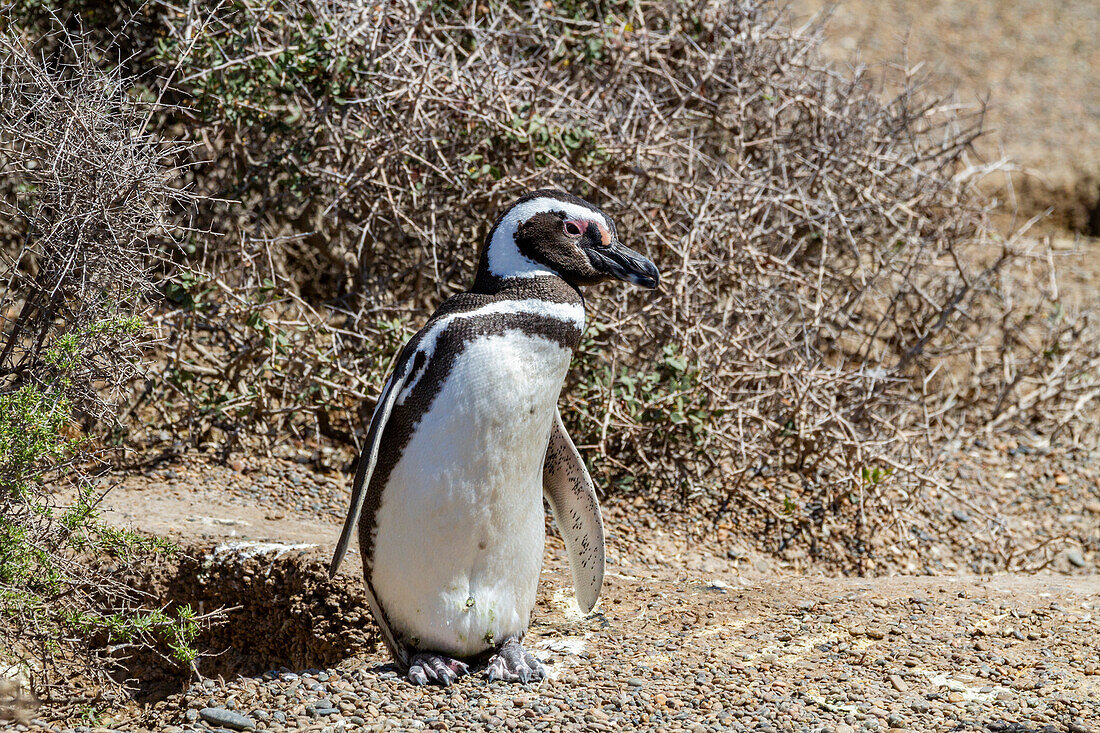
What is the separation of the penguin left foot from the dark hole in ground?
31.5 inches

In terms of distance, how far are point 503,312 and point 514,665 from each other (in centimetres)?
98

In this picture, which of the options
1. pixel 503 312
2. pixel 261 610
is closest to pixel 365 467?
pixel 503 312

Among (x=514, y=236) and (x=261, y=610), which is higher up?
(x=514, y=236)

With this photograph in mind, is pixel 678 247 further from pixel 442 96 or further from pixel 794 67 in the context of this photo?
pixel 794 67

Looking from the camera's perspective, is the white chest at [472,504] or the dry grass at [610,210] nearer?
the white chest at [472,504]

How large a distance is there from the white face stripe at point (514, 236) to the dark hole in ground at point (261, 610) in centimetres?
135

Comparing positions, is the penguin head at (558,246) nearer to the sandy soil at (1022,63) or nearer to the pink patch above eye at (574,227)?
the pink patch above eye at (574,227)

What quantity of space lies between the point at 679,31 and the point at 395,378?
3044mm

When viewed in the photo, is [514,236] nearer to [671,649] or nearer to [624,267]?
[624,267]

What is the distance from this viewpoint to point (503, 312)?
2.80m

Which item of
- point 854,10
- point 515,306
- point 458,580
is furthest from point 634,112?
point 854,10

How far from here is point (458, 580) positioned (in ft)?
9.54

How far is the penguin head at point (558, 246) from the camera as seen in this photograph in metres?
2.87

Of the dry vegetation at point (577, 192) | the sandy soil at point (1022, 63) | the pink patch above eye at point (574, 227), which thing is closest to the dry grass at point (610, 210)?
the dry vegetation at point (577, 192)
